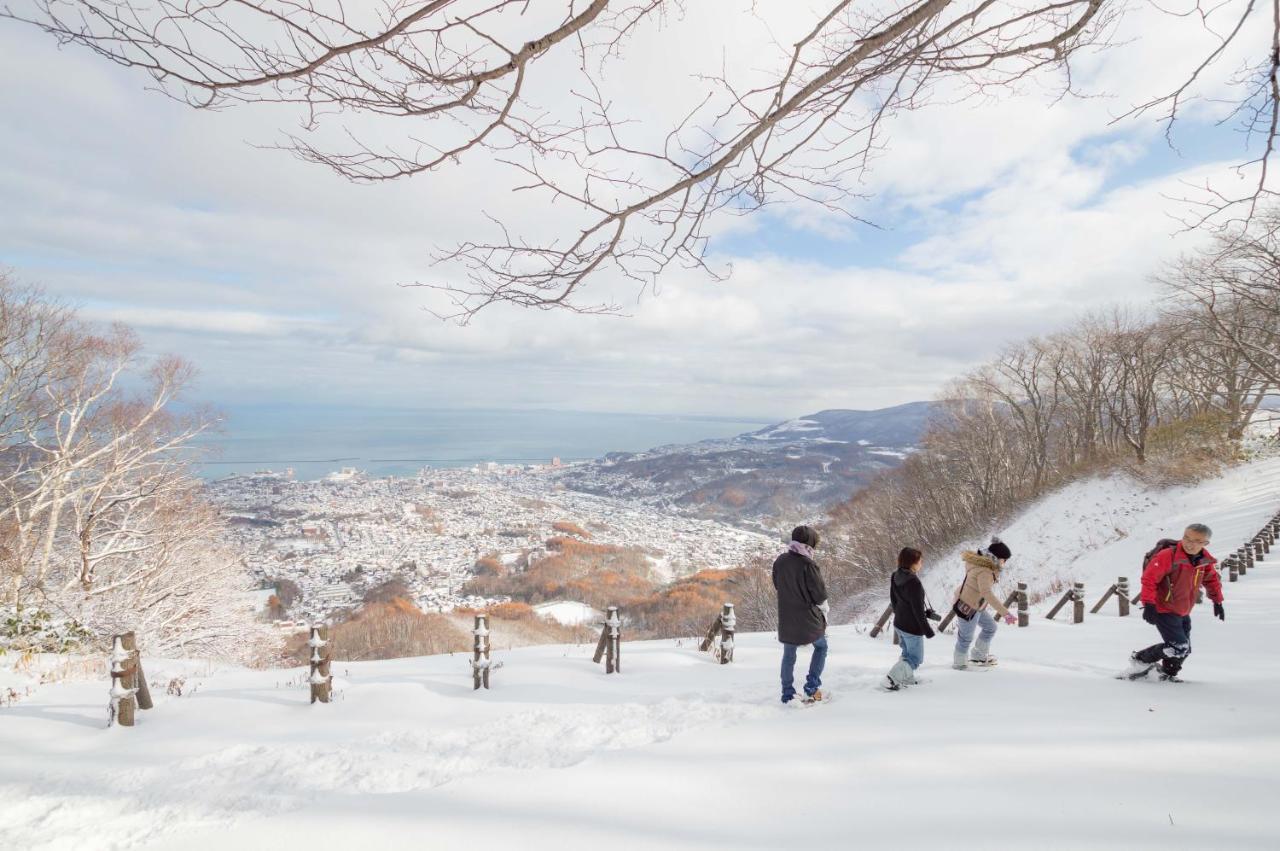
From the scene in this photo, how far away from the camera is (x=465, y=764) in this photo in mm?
4055

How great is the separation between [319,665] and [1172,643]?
821 cm

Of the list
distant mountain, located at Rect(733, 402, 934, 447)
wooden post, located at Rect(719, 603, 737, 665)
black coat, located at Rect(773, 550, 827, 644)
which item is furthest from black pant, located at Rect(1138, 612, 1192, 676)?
distant mountain, located at Rect(733, 402, 934, 447)

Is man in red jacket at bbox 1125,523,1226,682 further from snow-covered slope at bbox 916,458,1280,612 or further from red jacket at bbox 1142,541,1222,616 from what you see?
snow-covered slope at bbox 916,458,1280,612

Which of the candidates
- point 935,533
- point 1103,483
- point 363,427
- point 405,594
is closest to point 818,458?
point 935,533

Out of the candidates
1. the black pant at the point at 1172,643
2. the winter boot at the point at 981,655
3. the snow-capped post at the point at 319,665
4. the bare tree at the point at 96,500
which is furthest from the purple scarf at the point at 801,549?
the bare tree at the point at 96,500

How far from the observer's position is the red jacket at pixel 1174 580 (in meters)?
4.81

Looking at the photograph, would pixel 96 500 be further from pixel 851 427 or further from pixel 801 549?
pixel 851 427

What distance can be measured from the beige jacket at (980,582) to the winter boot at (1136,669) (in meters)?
1.11

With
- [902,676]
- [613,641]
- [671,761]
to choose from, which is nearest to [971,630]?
[902,676]

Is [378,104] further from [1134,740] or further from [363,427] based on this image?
[363,427]

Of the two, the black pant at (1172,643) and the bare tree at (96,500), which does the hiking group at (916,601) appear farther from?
the bare tree at (96,500)

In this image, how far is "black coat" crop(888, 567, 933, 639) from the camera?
5.10m

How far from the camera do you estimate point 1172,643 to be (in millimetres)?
4969

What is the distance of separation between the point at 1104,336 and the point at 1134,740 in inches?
1447
